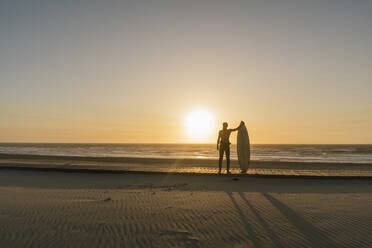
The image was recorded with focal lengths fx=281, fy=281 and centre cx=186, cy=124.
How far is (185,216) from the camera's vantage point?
227 inches

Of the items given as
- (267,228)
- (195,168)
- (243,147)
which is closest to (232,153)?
(195,168)

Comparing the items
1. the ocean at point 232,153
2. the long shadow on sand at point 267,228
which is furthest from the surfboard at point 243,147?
the ocean at point 232,153

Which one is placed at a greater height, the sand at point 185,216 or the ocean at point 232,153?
the sand at point 185,216

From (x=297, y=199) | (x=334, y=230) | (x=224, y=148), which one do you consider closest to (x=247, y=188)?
(x=297, y=199)

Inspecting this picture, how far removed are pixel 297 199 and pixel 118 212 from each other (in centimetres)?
470

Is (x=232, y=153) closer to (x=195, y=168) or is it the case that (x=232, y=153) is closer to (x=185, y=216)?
(x=195, y=168)

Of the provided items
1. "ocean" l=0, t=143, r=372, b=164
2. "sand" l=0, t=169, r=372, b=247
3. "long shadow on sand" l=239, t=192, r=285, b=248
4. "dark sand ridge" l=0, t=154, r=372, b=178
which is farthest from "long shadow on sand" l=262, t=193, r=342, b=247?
"ocean" l=0, t=143, r=372, b=164

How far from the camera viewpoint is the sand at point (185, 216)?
4.44m

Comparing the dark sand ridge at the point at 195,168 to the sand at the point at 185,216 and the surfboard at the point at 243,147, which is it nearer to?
the surfboard at the point at 243,147

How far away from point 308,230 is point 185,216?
2.31 m

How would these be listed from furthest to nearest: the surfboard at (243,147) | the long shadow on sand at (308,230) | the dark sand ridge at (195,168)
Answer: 1. the dark sand ridge at (195,168)
2. the surfboard at (243,147)
3. the long shadow on sand at (308,230)

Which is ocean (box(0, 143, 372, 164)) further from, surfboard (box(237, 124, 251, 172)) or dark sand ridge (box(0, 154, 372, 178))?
surfboard (box(237, 124, 251, 172))

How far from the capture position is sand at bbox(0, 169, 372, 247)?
4441 mm

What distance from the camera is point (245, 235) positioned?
466 centimetres
